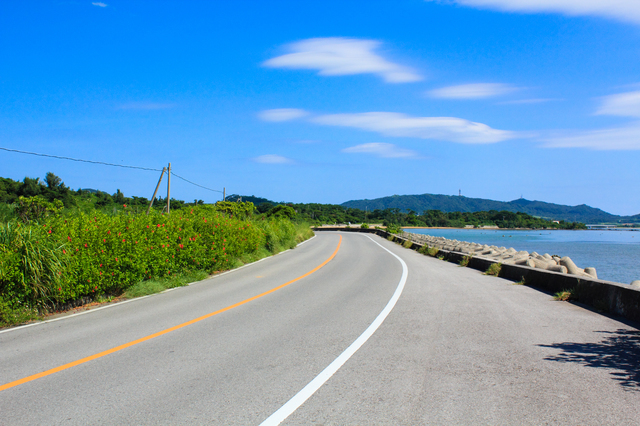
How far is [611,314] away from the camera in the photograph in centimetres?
848

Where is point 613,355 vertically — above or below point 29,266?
below

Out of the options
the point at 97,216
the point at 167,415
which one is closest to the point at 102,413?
the point at 167,415

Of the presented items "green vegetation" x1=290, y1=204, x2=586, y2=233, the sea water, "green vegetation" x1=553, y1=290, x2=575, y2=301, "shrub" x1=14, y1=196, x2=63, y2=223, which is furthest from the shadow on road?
"green vegetation" x1=290, y1=204, x2=586, y2=233

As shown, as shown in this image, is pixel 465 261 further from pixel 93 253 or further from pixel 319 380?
pixel 319 380

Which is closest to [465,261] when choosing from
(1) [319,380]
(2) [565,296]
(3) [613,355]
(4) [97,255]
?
(2) [565,296]

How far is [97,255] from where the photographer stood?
10172mm

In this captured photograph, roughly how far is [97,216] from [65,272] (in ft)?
8.54

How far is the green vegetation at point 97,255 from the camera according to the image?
8.51 m

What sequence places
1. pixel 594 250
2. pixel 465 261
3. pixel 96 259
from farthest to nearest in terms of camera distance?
1. pixel 594 250
2. pixel 465 261
3. pixel 96 259

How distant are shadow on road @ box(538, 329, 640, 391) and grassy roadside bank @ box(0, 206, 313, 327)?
29.7ft

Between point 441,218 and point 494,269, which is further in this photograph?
point 441,218

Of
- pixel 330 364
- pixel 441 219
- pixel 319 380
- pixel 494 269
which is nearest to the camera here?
pixel 319 380

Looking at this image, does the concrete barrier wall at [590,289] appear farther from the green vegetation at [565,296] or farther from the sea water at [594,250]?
the sea water at [594,250]

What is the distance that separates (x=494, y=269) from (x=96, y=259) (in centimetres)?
1270
